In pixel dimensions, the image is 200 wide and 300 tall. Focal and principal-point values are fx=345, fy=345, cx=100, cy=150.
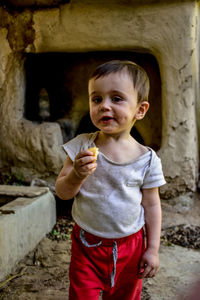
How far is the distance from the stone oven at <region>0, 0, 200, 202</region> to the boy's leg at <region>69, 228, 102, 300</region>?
6.53ft

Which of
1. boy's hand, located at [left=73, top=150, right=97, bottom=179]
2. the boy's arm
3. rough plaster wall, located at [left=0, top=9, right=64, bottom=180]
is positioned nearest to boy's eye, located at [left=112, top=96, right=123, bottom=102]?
boy's hand, located at [left=73, top=150, right=97, bottom=179]

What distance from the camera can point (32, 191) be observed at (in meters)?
2.61

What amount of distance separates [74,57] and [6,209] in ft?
6.82

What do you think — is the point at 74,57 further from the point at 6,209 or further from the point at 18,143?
the point at 6,209

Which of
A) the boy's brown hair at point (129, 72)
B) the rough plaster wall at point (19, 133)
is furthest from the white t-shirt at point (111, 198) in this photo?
the rough plaster wall at point (19, 133)

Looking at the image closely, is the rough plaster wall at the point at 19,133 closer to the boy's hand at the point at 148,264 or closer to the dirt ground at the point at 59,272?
the dirt ground at the point at 59,272

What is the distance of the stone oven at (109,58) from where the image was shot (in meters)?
2.93

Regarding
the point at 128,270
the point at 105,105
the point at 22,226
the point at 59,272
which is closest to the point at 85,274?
the point at 128,270

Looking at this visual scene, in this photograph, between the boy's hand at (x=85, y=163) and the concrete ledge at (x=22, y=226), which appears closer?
the boy's hand at (x=85, y=163)

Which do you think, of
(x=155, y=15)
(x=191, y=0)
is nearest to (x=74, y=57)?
(x=155, y=15)

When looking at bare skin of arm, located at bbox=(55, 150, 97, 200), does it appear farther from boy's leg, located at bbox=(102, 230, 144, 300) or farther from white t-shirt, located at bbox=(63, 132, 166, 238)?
boy's leg, located at bbox=(102, 230, 144, 300)

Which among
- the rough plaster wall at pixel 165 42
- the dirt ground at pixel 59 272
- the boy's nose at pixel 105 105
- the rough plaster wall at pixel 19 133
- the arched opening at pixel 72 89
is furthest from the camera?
the arched opening at pixel 72 89

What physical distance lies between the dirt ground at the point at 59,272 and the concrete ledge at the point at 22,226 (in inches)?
2.5

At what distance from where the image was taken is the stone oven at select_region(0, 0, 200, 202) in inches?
115
